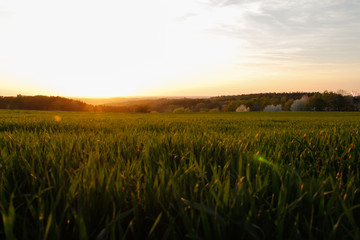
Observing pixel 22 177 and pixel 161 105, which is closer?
pixel 22 177

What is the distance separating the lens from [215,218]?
807 mm

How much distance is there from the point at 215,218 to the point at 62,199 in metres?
0.73

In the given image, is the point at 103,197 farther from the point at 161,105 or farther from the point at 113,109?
the point at 161,105

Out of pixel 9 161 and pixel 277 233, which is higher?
pixel 9 161

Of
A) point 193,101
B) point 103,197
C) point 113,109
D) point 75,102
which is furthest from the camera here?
point 193,101

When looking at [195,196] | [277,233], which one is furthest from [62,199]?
[277,233]

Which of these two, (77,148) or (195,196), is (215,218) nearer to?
(195,196)

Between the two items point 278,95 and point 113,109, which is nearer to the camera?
point 113,109

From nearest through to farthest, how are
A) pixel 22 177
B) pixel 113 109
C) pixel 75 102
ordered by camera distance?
pixel 22 177 < pixel 113 109 < pixel 75 102

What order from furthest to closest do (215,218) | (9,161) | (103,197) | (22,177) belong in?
(9,161)
(22,177)
(103,197)
(215,218)

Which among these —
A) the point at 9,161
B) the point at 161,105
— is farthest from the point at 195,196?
the point at 161,105

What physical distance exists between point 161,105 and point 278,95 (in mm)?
72641

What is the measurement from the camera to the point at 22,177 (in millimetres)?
1455

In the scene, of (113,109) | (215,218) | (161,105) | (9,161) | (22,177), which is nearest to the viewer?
(215,218)
